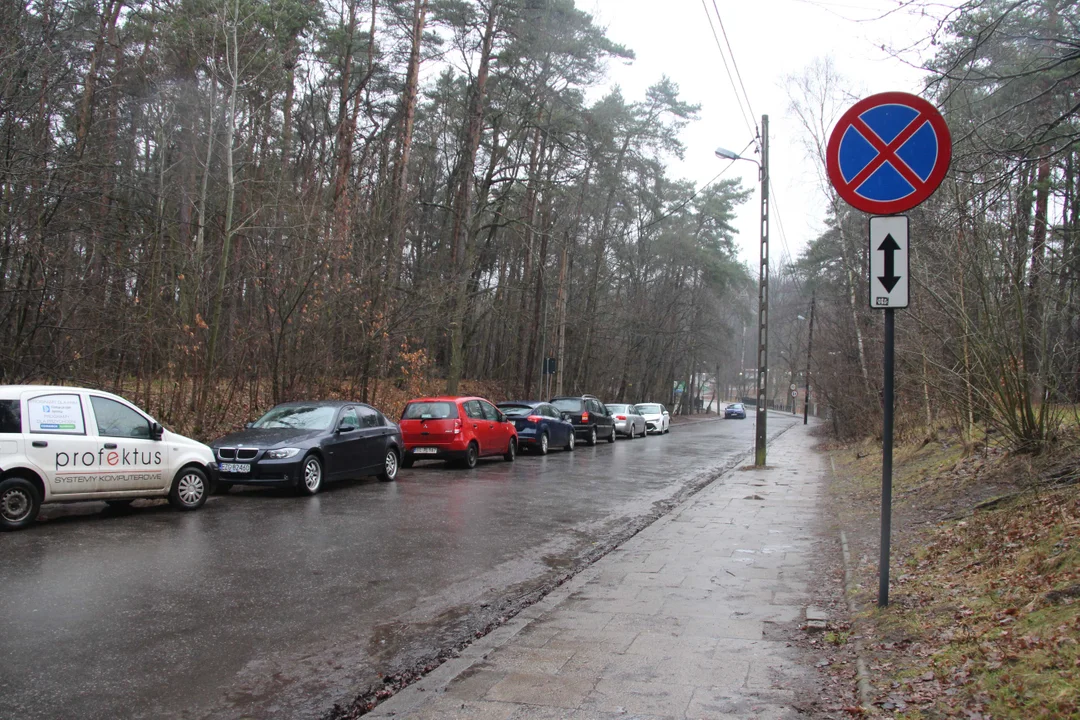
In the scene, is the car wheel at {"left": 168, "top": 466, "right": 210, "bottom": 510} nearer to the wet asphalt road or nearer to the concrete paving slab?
the wet asphalt road

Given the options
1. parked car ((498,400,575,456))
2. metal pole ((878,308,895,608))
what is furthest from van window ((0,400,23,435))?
parked car ((498,400,575,456))

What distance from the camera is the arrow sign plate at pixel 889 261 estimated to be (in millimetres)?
5551

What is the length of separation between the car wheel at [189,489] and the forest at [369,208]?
4.92m

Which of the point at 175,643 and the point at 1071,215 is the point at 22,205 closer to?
the point at 175,643

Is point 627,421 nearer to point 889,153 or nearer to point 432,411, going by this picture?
point 432,411

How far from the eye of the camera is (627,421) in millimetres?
34500

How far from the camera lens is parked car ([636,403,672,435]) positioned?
39969 mm

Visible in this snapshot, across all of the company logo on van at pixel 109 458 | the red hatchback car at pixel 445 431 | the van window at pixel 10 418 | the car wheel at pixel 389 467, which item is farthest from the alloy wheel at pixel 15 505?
the red hatchback car at pixel 445 431

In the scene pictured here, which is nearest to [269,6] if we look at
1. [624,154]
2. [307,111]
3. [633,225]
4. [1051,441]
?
[307,111]

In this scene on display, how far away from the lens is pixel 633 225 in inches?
1889

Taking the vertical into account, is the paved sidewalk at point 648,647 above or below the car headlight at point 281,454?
below

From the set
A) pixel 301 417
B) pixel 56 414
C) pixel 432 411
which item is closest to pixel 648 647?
pixel 56 414

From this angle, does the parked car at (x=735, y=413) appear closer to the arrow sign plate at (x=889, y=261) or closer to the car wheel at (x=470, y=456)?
the car wheel at (x=470, y=456)

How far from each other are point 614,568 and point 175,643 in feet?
13.3
